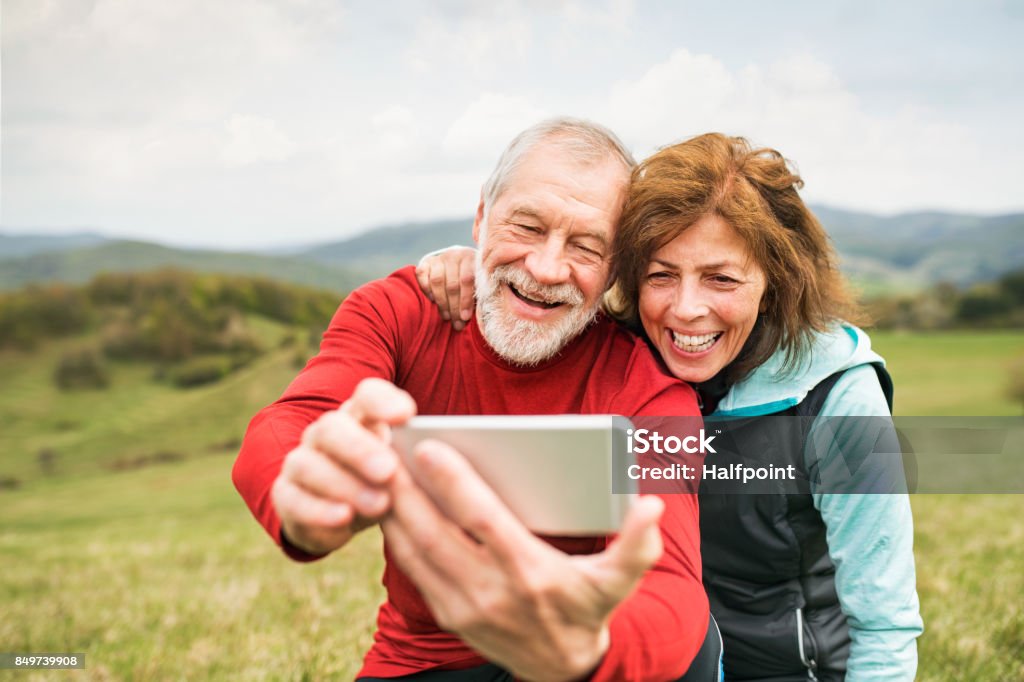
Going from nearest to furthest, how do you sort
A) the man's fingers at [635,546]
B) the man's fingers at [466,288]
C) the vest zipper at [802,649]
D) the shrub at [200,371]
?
1. the man's fingers at [635,546]
2. the man's fingers at [466,288]
3. the vest zipper at [802,649]
4. the shrub at [200,371]

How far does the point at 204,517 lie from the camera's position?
47.7 feet

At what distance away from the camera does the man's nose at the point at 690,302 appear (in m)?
3.18

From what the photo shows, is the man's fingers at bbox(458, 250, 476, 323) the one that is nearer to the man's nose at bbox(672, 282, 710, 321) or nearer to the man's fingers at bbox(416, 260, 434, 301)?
the man's fingers at bbox(416, 260, 434, 301)

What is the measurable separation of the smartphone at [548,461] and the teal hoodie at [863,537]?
177 cm

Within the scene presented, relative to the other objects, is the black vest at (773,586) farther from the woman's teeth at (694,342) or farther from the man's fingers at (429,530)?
the man's fingers at (429,530)

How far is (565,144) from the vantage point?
324 centimetres

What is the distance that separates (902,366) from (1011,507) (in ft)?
74.7

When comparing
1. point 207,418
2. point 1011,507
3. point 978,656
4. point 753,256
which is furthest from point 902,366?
point 753,256

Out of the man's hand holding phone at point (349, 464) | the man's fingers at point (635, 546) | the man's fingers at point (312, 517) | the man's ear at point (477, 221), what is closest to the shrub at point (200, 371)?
the man's ear at point (477, 221)

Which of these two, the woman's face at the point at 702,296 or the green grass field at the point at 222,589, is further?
the green grass field at the point at 222,589

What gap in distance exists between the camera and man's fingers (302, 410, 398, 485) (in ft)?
5.19

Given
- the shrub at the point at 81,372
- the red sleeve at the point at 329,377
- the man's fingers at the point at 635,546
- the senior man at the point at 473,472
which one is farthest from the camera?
the shrub at the point at 81,372

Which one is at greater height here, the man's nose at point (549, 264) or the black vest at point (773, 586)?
the man's nose at point (549, 264)

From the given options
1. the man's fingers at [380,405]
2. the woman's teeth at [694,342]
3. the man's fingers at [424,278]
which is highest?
the man's fingers at [424,278]
